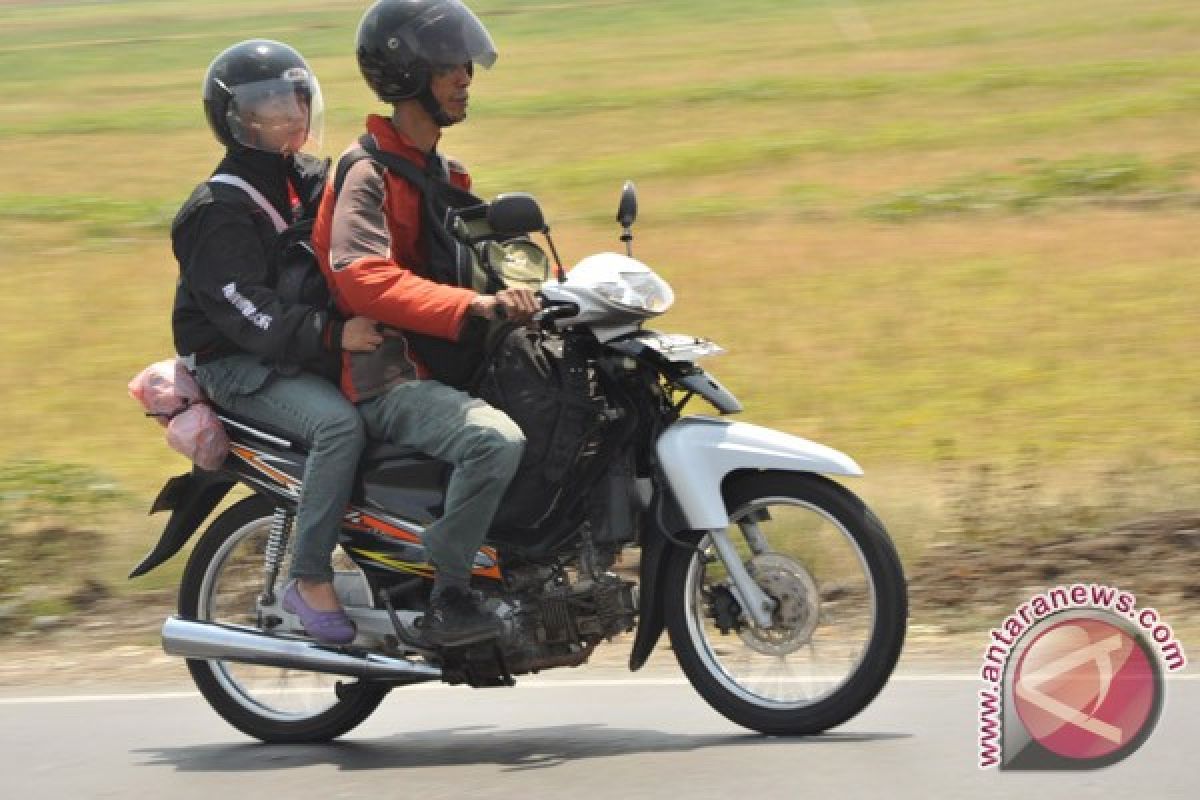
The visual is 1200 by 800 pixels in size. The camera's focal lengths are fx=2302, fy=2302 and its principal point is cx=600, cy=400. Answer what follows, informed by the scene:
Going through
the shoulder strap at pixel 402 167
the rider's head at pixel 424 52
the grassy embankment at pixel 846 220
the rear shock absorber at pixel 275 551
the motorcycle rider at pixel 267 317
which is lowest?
the grassy embankment at pixel 846 220

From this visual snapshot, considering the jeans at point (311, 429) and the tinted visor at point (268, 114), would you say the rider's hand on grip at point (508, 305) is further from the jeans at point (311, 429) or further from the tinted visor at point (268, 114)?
the tinted visor at point (268, 114)

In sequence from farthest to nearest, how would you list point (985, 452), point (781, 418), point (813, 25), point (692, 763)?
1. point (813, 25)
2. point (781, 418)
3. point (985, 452)
4. point (692, 763)

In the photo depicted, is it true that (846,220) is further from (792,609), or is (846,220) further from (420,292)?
(420,292)

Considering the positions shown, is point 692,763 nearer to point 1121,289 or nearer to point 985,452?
point 985,452

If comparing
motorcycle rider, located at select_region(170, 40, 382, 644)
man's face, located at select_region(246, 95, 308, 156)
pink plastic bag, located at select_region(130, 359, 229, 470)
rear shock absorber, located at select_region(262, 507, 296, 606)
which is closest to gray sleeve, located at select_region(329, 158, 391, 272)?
motorcycle rider, located at select_region(170, 40, 382, 644)

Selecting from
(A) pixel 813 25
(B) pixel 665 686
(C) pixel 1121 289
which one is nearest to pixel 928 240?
(C) pixel 1121 289

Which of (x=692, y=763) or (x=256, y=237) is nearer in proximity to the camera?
(x=692, y=763)

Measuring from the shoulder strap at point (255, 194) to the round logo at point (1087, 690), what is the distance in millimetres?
2447

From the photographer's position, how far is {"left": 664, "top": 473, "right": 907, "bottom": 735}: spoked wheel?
19.7 feet

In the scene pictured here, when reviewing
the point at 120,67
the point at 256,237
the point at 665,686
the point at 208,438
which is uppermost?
the point at 256,237

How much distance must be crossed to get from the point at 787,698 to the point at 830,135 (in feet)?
70.9

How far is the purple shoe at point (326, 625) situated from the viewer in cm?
644

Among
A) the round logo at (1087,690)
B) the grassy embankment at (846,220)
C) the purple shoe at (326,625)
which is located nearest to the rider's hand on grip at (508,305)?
the purple shoe at (326,625)

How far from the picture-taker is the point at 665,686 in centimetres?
700
